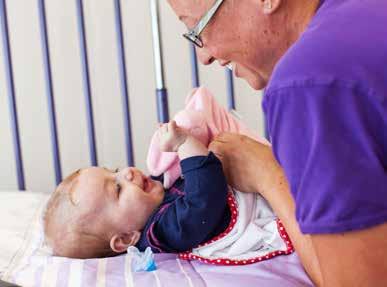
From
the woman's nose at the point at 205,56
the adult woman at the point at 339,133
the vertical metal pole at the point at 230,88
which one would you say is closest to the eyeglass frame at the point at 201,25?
the woman's nose at the point at 205,56

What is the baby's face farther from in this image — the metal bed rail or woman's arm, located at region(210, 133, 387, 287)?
the metal bed rail

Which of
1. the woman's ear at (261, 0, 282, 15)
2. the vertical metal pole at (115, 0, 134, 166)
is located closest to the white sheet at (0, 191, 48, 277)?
the vertical metal pole at (115, 0, 134, 166)

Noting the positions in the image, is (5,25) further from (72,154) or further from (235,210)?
(235,210)

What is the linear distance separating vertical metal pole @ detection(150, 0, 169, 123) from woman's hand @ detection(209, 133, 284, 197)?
2.40 ft

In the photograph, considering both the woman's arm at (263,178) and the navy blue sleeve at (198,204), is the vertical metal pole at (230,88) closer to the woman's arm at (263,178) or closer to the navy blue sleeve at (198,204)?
the woman's arm at (263,178)

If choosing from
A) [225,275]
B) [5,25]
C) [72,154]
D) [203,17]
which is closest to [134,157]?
[72,154]

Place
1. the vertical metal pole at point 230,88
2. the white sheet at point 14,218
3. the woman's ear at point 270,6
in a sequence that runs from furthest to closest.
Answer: the vertical metal pole at point 230,88 → the white sheet at point 14,218 → the woman's ear at point 270,6

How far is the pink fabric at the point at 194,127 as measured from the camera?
4.32 feet

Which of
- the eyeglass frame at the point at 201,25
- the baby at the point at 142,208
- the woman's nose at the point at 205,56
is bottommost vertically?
the baby at the point at 142,208

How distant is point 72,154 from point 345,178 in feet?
5.28

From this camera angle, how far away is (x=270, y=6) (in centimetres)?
86

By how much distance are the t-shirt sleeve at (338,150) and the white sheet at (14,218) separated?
2.94 feet

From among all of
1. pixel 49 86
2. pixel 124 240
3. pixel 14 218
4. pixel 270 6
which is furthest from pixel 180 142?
pixel 49 86

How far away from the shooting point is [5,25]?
6.50ft
